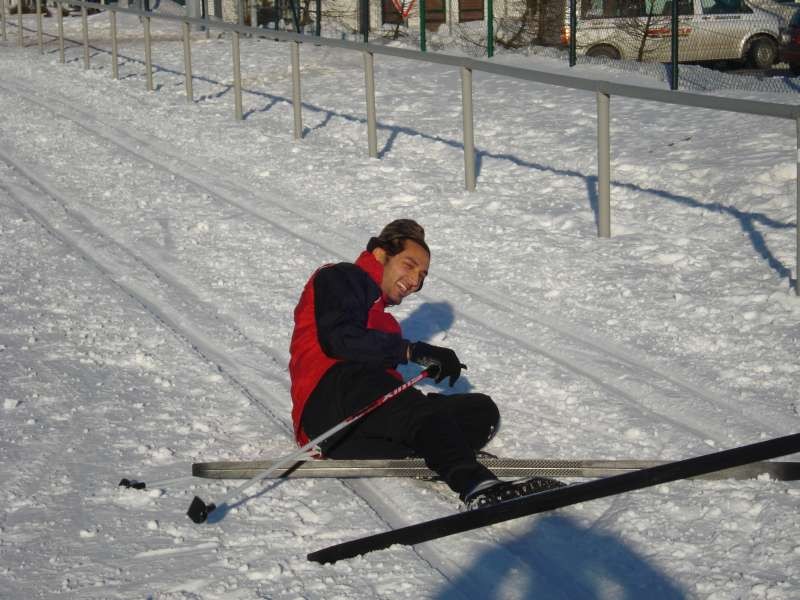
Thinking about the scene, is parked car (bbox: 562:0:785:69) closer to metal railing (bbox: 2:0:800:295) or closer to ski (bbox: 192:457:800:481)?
metal railing (bbox: 2:0:800:295)

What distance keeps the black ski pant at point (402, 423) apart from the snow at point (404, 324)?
18 cm

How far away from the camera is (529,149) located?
11.8 meters

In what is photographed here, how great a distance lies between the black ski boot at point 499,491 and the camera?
4488 millimetres

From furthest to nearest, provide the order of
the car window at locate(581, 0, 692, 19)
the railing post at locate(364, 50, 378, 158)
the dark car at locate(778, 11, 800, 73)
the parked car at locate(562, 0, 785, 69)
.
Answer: the dark car at locate(778, 11, 800, 73) < the parked car at locate(562, 0, 785, 69) < the car window at locate(581, 0, 692, 19) < the railing post at locate(364, 50, 378, 158)

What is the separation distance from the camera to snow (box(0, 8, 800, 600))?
438 cm

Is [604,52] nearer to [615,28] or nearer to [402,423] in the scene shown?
[615,28]

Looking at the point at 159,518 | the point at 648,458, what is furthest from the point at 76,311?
the point at 648,458

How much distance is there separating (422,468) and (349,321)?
654 millimetres

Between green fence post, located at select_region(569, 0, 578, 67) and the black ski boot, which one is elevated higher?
green fence post, located at select_region(569, 0, 578, 67)

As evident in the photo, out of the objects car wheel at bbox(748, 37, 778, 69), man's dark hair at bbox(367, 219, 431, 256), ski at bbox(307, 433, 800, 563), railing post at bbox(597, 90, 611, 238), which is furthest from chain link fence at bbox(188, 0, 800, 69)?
ski at bbox(307, 433, 800, 563)

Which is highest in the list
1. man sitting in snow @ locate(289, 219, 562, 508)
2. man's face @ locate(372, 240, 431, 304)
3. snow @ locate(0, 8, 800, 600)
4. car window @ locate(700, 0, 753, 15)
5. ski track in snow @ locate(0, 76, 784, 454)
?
car window @ locate(700, 0, 753, 15)

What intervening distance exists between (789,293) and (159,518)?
13.7 feet

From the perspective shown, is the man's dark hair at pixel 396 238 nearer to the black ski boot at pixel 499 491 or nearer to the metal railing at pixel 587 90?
the black ski boot at pixel 499 491

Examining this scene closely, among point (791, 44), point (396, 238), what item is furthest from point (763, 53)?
point (396, 238)
